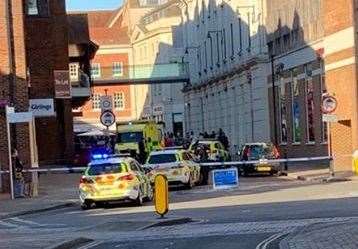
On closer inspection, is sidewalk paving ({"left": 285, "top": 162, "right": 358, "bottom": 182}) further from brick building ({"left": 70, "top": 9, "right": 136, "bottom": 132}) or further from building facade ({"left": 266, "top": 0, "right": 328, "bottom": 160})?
brick building ({"left": 70, "top": 9, "right": 136, "bottom": 132})

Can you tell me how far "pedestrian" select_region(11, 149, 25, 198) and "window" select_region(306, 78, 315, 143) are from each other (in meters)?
20.8

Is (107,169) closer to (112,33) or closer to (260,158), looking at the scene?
(260,158)

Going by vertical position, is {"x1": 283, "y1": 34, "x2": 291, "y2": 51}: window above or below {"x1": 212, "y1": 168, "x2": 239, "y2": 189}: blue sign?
above

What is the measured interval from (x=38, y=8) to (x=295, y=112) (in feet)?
52.6

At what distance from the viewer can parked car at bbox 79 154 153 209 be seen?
26.9m

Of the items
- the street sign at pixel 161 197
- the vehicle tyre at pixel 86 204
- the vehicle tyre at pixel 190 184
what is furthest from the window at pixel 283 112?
the street sign at pixel 161 197

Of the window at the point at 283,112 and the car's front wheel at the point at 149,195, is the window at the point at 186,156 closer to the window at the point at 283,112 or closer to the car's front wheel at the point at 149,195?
the car's front wheel at the point at 149,195

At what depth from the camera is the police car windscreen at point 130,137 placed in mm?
52000

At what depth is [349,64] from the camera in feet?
128

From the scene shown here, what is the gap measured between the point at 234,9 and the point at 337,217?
49828 millimetres

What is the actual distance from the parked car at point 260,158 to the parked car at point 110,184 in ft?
50.0

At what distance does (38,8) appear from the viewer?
51.1 metres

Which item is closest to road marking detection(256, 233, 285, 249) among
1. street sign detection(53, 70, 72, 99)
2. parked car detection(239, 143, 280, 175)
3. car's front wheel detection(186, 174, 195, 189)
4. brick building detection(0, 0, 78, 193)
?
car's front wheel detection(186, 174, 195, 189)

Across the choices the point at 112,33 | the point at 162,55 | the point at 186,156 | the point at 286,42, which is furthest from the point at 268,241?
the point at 112,33
